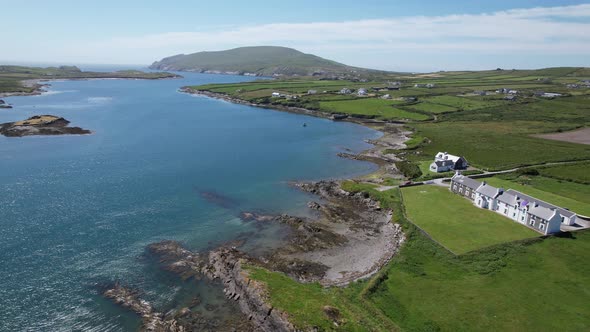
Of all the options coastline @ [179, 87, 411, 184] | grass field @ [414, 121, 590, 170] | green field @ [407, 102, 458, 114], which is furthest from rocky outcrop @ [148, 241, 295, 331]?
green field @ [407, 102, 458, 114]

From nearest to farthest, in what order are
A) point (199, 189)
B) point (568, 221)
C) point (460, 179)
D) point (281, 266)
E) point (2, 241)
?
point (281, 266) → point (2, 241) → point (568, 221) → point (460, 179) → point (199, 189)

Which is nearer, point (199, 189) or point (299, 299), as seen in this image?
point (299, 299)

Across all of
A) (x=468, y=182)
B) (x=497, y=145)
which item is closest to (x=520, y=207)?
(x=468, y=182)

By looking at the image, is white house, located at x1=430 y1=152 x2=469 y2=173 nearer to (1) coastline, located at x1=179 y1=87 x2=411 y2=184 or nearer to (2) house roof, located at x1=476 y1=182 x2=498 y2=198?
(1) coastline, located at x1=179 y1=87 x2=411 y2=184

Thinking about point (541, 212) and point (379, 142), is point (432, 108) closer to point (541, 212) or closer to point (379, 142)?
point (379, 142)

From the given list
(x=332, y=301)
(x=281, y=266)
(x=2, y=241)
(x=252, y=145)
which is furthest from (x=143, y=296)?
(x=252, y=145)

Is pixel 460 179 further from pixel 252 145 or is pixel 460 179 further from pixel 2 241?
pixel 2 241
